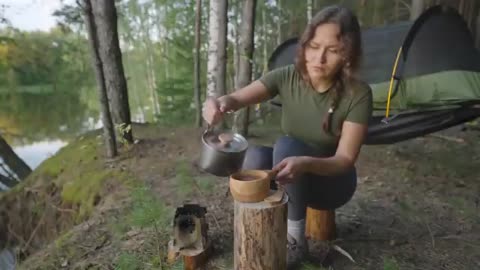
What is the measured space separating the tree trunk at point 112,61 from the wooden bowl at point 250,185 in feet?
7.15

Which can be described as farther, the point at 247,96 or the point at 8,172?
the point at 8,172

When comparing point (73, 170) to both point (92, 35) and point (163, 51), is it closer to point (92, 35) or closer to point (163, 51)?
point (92, 35)

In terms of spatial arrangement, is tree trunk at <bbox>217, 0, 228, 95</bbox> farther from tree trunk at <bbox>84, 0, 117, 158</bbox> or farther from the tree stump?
the tree stump

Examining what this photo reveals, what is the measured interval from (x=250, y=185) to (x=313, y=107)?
0.39 meters

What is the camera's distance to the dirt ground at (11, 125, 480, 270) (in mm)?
1789

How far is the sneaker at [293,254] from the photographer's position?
1.57 metres

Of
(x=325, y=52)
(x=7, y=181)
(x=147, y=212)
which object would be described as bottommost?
(x=7, y=181)

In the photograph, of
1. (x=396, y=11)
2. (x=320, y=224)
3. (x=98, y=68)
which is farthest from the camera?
(x=396, y=11)

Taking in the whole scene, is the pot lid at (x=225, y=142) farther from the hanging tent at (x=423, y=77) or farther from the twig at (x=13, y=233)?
the twig at (x=13, y=233)

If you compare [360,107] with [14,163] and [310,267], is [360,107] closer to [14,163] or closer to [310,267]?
[310,267]

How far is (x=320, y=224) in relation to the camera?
181cm

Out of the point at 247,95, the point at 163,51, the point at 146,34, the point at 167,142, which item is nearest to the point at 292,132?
the point at 247,95

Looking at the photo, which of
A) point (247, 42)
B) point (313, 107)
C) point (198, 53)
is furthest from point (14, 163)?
point (313, 107)

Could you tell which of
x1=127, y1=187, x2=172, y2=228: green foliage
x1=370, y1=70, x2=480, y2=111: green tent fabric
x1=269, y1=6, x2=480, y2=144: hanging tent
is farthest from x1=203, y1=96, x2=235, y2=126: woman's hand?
x1=370, y1=70, x2=480, y2=111: green tent fabric
